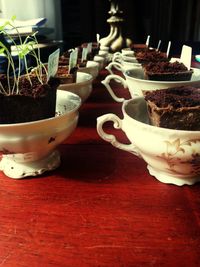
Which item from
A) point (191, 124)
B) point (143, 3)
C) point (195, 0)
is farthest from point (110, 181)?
point (195, 0)

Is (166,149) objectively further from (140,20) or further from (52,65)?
(140,20)

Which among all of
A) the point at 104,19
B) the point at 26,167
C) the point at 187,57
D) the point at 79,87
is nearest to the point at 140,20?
the point at 104,19

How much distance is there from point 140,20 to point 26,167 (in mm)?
3151

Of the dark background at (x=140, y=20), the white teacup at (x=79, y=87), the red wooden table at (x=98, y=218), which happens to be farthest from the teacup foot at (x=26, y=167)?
the dark background at (x=140, y=20)

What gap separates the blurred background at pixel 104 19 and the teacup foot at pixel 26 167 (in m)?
2.01

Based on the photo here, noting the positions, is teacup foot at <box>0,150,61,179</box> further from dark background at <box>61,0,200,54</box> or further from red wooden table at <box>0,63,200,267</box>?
dark background at <box>61,0,200,54</box>

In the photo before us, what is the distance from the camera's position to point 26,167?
1.69ft

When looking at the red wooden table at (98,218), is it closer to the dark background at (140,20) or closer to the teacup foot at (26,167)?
the teacup foot at (26,167)

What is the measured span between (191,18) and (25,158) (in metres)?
3.76

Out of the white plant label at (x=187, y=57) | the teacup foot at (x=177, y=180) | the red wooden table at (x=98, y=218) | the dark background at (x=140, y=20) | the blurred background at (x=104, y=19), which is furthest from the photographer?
the dark background at (x=140, y=20)

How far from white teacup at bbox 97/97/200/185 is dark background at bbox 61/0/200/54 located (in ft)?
7.88

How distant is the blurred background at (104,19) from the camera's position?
2.55 metres

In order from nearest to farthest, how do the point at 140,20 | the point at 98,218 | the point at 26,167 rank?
the point at 98,218
the point at 26,167
the point at 140,20

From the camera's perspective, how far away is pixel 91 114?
0.86 meters
